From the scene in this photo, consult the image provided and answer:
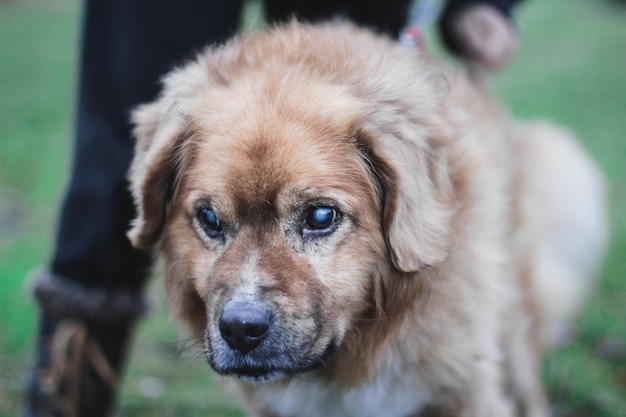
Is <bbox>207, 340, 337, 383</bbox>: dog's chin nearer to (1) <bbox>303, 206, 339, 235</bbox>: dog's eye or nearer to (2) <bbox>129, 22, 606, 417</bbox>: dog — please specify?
(2) <bbox>129, 22, 606, 417</bbox>: dog

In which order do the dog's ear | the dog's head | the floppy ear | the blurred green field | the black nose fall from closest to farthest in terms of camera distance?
the black nose
the dog's head
the dog's ear
the floppy ear
the blurred green field

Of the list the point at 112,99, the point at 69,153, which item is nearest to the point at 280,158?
the point at 112,99

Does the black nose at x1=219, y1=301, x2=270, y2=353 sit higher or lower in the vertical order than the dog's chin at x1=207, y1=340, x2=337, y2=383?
higher

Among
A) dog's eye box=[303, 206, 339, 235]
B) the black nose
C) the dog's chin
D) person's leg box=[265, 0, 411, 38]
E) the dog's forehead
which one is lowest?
the dog's chin

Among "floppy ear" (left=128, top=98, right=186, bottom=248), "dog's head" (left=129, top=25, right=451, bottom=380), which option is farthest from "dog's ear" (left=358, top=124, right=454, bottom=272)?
"floppy ear" (left=128, top=98, right=186, bottom=248)

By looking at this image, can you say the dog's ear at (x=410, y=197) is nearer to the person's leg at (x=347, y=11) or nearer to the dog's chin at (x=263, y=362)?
A: the dog's chin at (x=263, y=362)

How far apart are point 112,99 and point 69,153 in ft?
7.44

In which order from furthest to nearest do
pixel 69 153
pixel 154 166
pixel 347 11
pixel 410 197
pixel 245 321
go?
pixel 69 153 → pixel 347 11 → pixel 154 166 → pixel 410 197 → pixel 245 321

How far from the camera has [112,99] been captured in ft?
11.9

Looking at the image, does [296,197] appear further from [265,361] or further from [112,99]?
[112,99]

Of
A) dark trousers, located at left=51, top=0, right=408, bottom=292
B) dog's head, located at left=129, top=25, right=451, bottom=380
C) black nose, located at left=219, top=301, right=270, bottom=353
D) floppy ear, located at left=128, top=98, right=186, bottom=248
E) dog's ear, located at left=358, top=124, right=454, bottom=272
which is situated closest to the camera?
black nose, located at left=219, top=301, right=270, bottom=353

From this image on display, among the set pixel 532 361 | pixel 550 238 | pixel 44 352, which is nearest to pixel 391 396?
pixel 532 361

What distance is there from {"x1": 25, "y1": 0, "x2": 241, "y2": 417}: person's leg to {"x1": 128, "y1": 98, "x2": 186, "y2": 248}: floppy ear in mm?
432

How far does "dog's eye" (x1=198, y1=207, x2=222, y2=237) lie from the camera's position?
2.86 m
